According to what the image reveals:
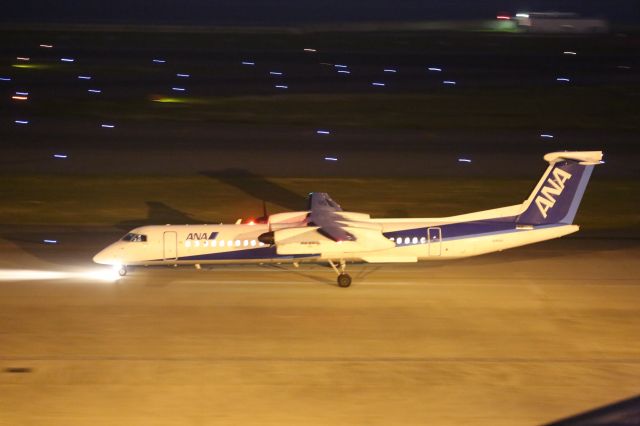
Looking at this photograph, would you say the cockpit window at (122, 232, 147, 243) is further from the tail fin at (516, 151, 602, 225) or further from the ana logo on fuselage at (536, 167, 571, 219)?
the ana logo on fuselage at (536, 167, 571, 219)

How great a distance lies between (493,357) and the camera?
2112 centimetres

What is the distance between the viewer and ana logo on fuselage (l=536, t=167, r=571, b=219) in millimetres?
26844

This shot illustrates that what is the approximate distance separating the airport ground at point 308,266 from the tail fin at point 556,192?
2.11 m

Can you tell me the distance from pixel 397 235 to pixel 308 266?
13.1ft

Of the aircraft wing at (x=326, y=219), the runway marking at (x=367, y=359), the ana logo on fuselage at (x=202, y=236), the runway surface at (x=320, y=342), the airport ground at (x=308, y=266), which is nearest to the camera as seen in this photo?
the runway surface at (x=320, y=342)

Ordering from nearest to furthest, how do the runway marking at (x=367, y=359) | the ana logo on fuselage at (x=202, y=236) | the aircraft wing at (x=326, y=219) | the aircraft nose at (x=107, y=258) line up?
the runway marking at (x=367, y=359), the aircraft wing at (x=326, y=219), the ana logo on fuselage at (x=202, y=236), the aircraft nose at (x=107, y=258)

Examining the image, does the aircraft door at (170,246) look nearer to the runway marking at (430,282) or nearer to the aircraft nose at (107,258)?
the runway marking at (430,282)

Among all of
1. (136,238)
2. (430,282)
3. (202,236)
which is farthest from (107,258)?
(430,282)

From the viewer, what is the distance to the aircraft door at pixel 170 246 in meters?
26.8

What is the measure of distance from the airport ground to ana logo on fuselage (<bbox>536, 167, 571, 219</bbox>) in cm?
251

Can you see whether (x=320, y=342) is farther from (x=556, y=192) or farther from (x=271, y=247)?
(x=556, y=192)

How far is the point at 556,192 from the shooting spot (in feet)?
88.1

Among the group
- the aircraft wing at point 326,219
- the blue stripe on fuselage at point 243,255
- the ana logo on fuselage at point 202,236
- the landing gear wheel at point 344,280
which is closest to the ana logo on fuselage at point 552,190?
the aircraft wing at point 326,219

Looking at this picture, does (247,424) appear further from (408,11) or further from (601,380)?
(408,11)
